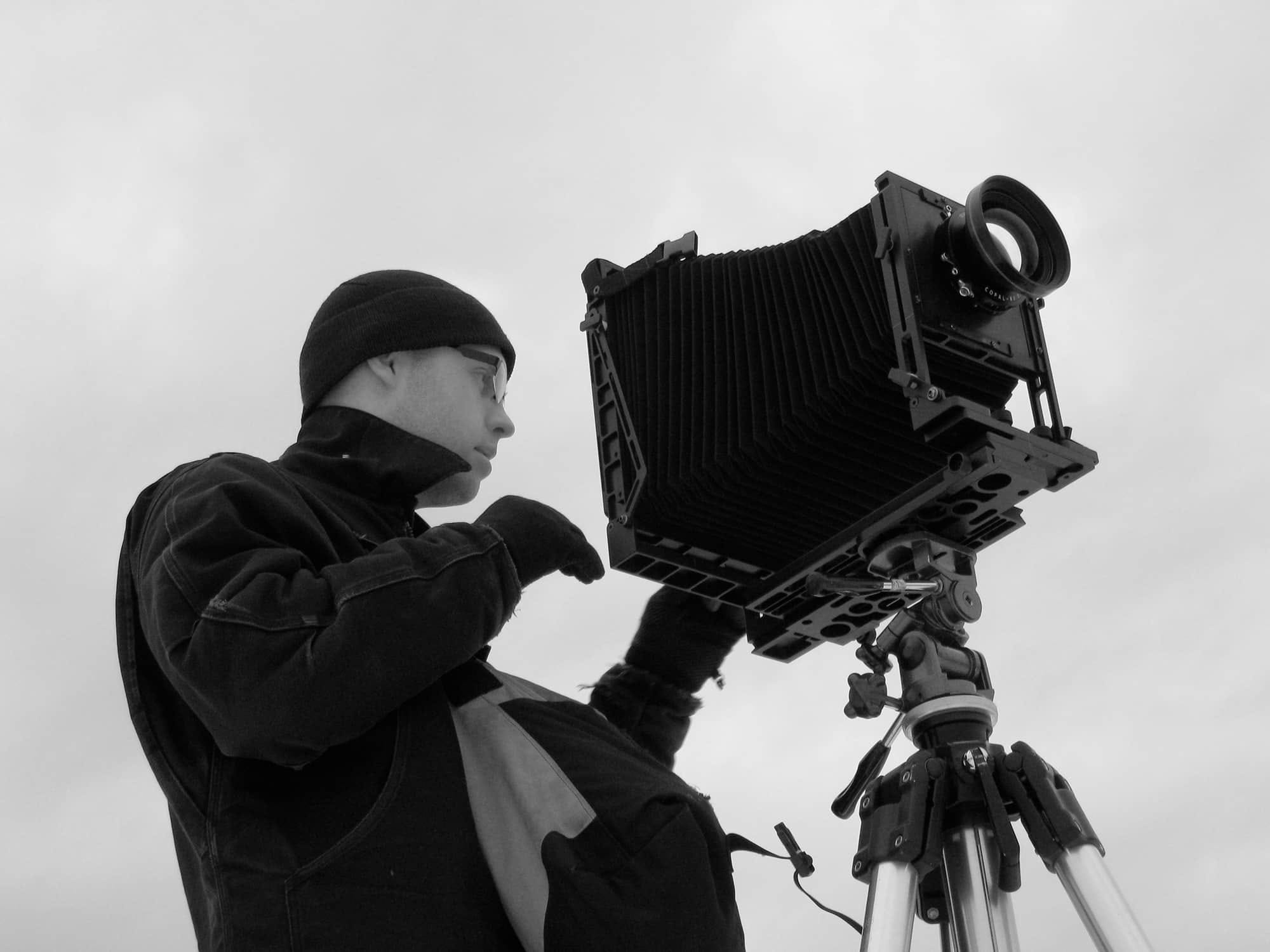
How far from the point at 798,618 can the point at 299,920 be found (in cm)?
114

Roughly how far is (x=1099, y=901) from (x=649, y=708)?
1.06m

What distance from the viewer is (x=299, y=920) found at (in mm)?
2098

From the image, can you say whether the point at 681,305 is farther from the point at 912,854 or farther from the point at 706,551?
the point at 912,854

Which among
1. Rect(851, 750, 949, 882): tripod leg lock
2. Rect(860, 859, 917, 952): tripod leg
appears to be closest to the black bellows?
Rect(851, 750, 949, 882): tripod leg lock

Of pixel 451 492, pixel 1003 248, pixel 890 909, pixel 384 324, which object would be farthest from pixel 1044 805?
pixel 384 324

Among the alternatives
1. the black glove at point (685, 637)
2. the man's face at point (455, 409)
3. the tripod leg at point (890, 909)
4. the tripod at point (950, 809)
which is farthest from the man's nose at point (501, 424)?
the tripod leg at point (890, 909)

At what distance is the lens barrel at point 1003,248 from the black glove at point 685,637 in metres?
0.84

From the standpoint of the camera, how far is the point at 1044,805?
2217mm

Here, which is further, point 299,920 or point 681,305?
point 681,305

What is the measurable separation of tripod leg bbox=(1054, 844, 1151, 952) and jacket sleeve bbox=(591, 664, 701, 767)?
0.94m

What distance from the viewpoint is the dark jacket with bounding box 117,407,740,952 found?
82.7 inches

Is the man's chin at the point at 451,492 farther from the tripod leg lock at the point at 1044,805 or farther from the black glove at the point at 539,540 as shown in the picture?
the tripod leg lock at the point at 1044,805

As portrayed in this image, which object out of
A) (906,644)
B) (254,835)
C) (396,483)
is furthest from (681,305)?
(254,835)

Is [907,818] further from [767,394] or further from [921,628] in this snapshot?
[767,394]
